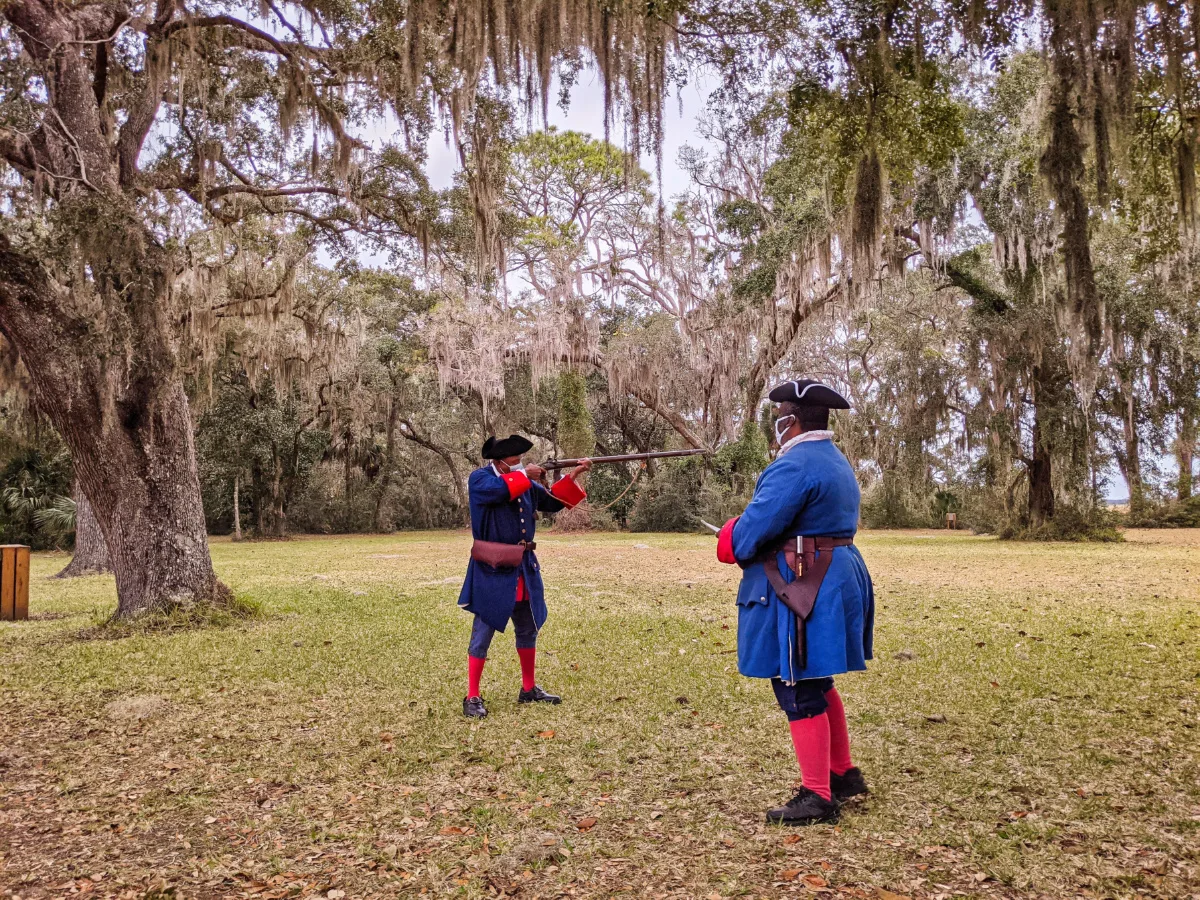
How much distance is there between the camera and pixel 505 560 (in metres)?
4.91

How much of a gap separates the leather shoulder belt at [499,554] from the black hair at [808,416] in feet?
7.01

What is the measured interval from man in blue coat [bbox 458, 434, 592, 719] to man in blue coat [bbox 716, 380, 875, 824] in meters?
1.82

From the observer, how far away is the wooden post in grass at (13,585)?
9258 mm

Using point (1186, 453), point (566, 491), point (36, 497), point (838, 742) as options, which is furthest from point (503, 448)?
point (36, 497)

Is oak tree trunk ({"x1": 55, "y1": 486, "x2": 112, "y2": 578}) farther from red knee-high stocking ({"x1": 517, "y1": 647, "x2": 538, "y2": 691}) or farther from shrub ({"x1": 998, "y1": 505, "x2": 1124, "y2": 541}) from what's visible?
shrub ({"x1": 998, "y1": 505, "x2": 1124, "y2": 541})

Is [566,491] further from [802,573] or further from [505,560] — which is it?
[802,573]

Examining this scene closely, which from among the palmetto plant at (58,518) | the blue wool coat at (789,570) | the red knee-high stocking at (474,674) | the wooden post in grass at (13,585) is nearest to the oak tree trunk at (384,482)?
the palmetto plant at (58,518)

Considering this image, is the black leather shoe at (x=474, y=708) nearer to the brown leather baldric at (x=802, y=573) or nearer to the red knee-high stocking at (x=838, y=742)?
the red knee-high stocking at (x=838, y=742)

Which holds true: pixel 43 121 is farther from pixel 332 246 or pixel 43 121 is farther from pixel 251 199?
pixel 332 246

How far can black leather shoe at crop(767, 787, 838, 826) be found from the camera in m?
3.18

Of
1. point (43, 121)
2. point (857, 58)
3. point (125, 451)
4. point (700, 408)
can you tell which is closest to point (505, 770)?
point (857, 58)

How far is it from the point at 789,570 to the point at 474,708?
98.5 inches

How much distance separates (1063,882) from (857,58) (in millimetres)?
5076

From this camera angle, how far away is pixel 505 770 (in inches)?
155
